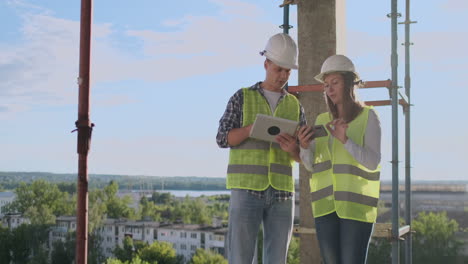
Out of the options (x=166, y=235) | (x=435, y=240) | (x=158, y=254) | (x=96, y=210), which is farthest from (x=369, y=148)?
(x=166, y=235)

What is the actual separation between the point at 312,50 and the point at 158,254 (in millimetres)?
64754

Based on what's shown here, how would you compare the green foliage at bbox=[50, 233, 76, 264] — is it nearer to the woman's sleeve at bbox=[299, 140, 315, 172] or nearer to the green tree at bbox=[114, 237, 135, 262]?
the green tree at bbox=[114, 237, 135, 262]

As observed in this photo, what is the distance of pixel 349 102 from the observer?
2400 mm

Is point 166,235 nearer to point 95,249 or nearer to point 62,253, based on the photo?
point 95,249

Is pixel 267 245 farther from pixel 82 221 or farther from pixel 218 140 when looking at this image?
pixel 82 221

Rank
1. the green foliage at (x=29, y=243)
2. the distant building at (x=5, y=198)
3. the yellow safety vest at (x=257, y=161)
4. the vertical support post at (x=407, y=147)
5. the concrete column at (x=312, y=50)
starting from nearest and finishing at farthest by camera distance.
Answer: the yellow safety vest at (x=257, y=161) → the concrete column at (x=312, y=50) → the vertical support post at (x=407, y=147) → the green foliage at (x=29, y=243) → the distant building at (x=5, y=198)

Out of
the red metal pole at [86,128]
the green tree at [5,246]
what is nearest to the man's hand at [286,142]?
the red metal pole at [86,128]

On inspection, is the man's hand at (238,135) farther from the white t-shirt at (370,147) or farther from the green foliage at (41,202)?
the green foliage at (41,202)

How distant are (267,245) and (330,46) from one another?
1.71 m

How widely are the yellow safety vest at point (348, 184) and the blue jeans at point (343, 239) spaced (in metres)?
0.03

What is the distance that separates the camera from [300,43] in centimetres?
379

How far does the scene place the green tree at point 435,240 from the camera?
190 ft

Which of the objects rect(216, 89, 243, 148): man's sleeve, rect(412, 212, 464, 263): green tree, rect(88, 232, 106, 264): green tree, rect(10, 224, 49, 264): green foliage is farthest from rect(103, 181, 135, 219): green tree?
rect(216, 89, 243, 148): man's sleeve

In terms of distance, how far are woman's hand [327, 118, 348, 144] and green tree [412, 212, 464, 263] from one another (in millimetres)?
56764
